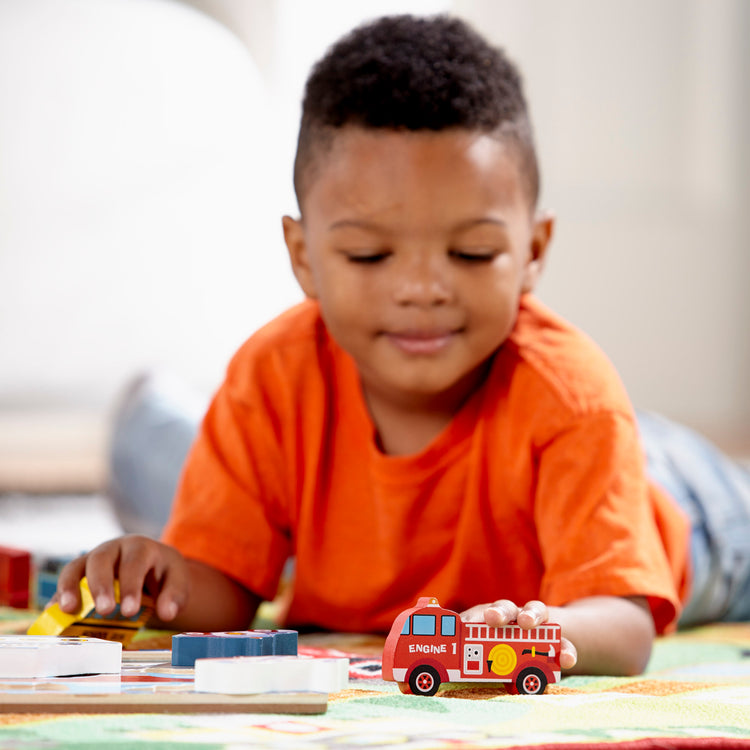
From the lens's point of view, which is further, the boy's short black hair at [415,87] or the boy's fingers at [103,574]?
the boy's short black hair at [415,87]

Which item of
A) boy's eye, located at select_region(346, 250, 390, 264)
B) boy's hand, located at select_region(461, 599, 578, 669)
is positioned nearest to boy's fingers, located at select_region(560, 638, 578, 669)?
boy's hand, located at select_region(461, 599, 578, 669)

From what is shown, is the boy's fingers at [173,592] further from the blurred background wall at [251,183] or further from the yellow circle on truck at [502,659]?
the blurred background wall at [251,183]

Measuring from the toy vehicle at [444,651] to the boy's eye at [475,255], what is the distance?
0.34 metres

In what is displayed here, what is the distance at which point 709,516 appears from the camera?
1289 mm

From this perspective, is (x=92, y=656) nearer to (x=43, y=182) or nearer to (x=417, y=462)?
(x=417, y=462)

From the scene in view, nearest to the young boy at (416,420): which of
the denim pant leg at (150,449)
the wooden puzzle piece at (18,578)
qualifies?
the wooden puzzle piece at (18,578)

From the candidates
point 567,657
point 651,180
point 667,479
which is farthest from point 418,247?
point 651,180

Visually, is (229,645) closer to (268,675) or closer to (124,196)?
(268,675)

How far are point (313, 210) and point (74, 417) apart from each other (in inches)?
61.6

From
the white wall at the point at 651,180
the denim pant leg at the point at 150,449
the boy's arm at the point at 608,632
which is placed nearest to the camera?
the boy's arm at the point at 608,632

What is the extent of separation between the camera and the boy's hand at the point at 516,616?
0.63 meters

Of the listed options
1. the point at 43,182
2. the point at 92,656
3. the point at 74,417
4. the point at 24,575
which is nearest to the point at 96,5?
the point at 43,182

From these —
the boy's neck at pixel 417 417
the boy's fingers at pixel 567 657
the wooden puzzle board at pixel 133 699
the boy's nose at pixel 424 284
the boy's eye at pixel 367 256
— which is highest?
the boy's eye at pixel 367 256

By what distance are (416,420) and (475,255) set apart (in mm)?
197
